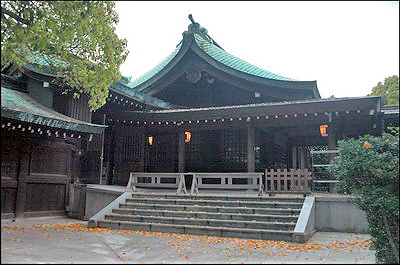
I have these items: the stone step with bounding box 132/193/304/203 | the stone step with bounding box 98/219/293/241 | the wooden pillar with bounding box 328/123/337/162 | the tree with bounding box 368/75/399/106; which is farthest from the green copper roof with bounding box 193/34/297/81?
the tree with bounding box 368/75/399/106

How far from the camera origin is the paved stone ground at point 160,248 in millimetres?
7148

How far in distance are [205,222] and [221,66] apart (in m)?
9.47

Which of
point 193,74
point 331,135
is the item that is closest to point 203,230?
point 331,135

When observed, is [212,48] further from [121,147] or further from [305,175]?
[305,175]

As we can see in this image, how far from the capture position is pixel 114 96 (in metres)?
15.7

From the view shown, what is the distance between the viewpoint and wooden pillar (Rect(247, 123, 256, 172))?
50.3 feet

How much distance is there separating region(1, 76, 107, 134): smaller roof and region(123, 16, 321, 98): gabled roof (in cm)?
714

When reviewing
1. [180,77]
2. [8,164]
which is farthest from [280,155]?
[8,164]

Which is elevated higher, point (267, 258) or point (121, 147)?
point (121, 147)

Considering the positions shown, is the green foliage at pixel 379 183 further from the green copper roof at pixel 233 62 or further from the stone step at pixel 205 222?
the green copper roof at pixel 233 62

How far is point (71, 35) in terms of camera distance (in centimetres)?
916

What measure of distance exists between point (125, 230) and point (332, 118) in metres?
8.97

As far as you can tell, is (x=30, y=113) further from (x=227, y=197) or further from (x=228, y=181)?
(x=228, y=181)

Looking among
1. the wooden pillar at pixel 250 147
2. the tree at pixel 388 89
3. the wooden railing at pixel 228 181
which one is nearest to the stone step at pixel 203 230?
the wooden railing at pixel 228 181
